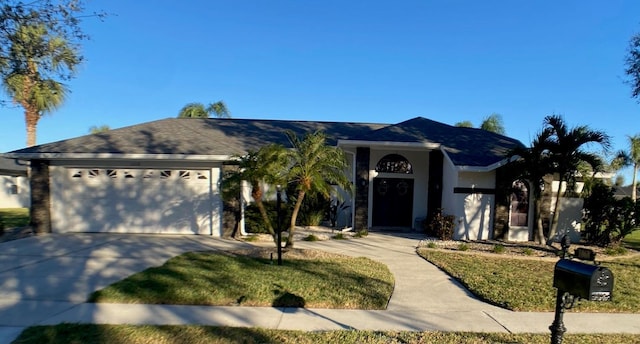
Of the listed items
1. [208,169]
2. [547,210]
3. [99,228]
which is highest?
[208,169]

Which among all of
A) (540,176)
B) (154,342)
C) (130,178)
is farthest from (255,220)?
(540,176)

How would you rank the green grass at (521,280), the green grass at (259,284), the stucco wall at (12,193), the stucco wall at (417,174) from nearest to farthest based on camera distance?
the green grass at (259,284) → the green grass at (521,280) → the stucco wall at (417,174) → the stucco wall at (12,193)

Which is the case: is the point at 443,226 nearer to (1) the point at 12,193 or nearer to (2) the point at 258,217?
(2) the point at 258,217

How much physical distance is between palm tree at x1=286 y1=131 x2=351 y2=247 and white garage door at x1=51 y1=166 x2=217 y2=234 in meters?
4.18

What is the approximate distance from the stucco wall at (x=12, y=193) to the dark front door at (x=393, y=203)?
2792 centimetres

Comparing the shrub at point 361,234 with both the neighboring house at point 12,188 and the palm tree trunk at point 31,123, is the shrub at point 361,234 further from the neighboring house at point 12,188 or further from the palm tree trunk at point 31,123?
the neighboring house at point 12,188

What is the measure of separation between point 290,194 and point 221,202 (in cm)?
247

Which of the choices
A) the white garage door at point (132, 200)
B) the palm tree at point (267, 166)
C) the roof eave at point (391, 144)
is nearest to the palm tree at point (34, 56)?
the white garage door at point (132, 200)

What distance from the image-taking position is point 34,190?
1150cm

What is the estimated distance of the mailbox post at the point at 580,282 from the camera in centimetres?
304

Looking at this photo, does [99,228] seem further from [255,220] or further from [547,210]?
[547,210]

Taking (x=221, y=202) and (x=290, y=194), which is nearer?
(x=221, y=202)

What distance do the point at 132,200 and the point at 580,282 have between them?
479 inches

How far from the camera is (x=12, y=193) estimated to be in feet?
89.1
